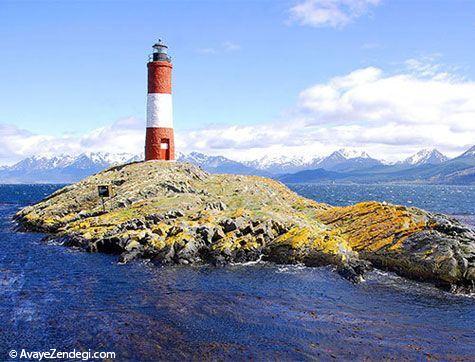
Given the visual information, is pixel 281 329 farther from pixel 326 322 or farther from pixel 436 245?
pixel 436 245

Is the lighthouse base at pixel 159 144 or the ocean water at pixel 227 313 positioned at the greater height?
the lighthouse base at pixel 159 144

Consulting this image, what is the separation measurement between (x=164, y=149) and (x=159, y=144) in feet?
3.56

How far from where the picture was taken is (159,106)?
65.2 m

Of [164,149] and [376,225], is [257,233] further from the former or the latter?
[164,149]

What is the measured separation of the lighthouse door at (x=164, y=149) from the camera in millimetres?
66188

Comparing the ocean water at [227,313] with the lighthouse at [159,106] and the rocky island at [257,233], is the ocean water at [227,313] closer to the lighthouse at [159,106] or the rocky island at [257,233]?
the rocky island at [257,233]

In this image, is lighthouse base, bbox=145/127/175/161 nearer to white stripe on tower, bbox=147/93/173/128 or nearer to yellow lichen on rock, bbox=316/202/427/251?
white stripe on tower, bbox=147/93/173/128

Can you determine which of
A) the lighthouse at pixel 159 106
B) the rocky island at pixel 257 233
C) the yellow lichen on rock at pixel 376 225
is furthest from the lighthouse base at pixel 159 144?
the yellow lichen on rock at pixel 376 225

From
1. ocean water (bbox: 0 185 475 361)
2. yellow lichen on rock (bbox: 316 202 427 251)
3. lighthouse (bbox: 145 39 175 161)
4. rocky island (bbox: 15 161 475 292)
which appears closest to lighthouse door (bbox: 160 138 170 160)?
lighthouse (bbox: 145 39 175 161)

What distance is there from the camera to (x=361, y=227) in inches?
1601

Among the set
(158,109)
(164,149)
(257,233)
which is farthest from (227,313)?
(158,109)

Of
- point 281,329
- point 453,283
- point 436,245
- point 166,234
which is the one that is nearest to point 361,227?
point 436,245

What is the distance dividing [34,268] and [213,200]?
22.1 m

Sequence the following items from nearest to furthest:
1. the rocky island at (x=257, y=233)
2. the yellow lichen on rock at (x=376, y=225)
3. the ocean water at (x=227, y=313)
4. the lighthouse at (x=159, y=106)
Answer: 1. the ocean water at (x=227, y=313)
2. the rocky island at (x=257, y=233)
3. the yellow lichen on rock at (x=376, y=225)
4. the lighthouse at (x=159, y=106)
